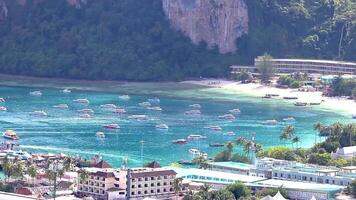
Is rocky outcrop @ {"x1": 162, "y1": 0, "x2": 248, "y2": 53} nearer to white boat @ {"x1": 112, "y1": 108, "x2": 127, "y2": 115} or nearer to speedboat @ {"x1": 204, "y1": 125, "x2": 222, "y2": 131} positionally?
white boat @ {"x1": 112, "y1": 108, "x2": 127, "y2": 115}

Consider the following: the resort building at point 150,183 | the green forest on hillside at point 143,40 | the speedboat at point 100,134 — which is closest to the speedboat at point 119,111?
the speedboat at point 100,134

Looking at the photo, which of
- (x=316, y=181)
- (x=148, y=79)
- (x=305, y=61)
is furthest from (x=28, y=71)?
(x=316, y=181)

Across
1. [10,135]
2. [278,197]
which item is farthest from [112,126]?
[278,197]

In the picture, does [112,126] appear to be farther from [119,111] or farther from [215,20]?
[215,20]

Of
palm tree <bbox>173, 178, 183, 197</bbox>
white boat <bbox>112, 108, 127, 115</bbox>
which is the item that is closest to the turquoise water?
white boat <bbox>112, 108, 127, 115</bbox>

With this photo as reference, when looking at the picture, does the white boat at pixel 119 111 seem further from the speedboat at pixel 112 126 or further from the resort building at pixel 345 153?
the resort building at pixel 345 153

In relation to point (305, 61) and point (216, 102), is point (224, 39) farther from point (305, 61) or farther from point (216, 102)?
point (216, 102)
